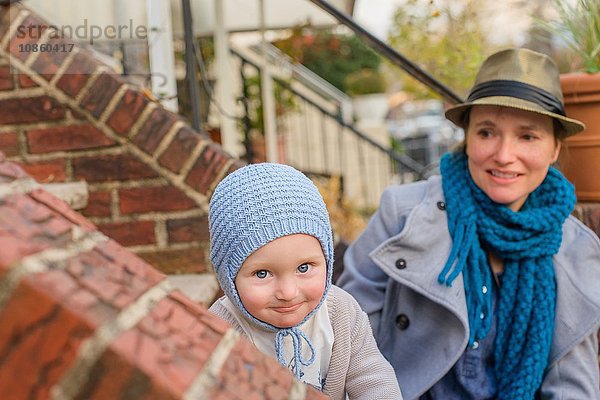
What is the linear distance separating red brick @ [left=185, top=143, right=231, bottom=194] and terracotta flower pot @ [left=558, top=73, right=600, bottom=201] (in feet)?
4.23

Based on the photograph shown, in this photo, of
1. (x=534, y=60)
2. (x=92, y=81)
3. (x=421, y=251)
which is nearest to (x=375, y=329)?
(x=421, y=251)

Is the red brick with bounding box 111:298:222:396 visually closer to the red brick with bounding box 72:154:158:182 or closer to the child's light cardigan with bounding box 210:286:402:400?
the child's light cardigan with bounding box 210:286:402:400

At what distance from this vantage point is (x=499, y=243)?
79.9 inches

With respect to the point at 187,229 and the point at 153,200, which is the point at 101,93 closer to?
the point at 153,200

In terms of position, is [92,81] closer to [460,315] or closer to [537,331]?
[460,315]

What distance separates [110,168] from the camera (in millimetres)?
2457

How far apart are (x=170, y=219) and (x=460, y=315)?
112cm

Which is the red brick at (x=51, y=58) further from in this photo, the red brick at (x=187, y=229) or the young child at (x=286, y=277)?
the young child at (x=286, y=277)

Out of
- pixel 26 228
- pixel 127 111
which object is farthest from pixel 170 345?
pixel 127 111

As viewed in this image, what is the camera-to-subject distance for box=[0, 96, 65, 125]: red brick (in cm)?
250

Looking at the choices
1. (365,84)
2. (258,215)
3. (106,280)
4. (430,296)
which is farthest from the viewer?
(365,84)

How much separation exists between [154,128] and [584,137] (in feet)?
5.25

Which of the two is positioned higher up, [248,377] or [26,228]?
[26,228]

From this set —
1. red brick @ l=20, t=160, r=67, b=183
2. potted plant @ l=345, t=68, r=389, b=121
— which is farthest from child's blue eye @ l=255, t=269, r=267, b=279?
potted plant @ l=345, t=68, r=389, b=121
